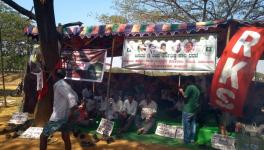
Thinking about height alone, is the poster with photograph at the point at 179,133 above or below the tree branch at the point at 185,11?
below

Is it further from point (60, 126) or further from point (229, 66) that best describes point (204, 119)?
point (60, 126)

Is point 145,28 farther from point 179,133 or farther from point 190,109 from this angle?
point 179,133

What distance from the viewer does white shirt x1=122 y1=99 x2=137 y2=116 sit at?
36.6 ft

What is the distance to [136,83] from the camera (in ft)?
44.9

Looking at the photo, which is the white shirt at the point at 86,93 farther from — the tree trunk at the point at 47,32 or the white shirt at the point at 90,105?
the tree trunk at the point at 47,32

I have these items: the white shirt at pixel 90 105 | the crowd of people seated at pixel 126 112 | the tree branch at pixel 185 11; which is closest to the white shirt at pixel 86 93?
the white shirt at pixel 90 105

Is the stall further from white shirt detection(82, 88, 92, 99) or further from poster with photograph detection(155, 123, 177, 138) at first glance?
white shirt detection(82, 88, 92, 99)

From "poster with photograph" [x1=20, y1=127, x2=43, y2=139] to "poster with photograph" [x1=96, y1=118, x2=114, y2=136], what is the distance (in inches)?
65.8

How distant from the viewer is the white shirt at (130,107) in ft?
36.6

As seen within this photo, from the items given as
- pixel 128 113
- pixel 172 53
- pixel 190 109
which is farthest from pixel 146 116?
pixel 172 53

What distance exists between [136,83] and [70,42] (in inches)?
116

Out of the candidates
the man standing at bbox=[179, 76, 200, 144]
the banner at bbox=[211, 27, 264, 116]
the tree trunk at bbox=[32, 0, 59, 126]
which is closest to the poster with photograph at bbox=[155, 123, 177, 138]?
the man standing at bbox=[179, 76, 200, 144]

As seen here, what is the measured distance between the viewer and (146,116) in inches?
428

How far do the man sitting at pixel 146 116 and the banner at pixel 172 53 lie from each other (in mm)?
1221
